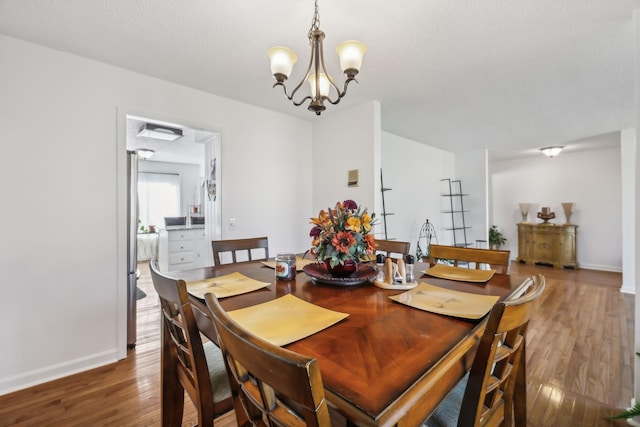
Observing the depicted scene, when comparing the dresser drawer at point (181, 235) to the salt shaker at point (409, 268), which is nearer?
the salt shaker at point (409, 268)

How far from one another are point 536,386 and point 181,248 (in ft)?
15.9

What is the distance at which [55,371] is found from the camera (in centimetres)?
197

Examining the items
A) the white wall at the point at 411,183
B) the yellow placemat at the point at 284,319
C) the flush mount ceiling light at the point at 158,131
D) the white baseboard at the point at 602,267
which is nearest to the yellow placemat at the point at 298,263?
the yellow placemat at the point at 284,319

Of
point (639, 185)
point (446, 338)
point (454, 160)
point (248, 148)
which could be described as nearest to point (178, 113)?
point (248, 148)

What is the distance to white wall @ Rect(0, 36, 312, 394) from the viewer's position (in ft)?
6.14

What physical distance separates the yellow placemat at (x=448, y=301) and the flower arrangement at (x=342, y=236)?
265 mm

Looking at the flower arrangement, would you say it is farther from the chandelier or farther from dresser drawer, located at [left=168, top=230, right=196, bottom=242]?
dresser drawer, located at [left=168, top=230, right=196, bottom=242]

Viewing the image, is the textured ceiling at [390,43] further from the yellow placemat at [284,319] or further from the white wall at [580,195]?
the white wall at [580,195]

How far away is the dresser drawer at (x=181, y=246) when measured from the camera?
4.68m

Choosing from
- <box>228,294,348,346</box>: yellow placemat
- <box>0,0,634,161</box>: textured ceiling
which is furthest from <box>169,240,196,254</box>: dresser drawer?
<box>228,294,348,346</box>: yellow placemat

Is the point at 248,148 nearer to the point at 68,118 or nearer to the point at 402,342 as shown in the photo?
the point at 68,118

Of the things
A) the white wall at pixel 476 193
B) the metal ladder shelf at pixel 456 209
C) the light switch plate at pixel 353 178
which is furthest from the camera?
the metal ladder shelf at pixel 456 209

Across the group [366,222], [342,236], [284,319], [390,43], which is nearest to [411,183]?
[390,43]

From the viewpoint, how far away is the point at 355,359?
2.23 feet
